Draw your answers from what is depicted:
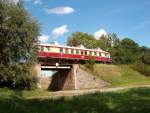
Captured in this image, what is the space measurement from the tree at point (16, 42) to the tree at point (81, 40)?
6201 cm

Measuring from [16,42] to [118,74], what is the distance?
37.3m

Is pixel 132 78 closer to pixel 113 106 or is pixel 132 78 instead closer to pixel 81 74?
pixel 81 74

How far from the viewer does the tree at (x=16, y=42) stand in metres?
29.7

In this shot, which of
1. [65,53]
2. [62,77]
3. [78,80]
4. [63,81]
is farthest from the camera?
[62,77]

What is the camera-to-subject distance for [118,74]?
6412cm

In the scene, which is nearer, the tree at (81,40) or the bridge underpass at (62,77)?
the bridge underpass at (62,77)

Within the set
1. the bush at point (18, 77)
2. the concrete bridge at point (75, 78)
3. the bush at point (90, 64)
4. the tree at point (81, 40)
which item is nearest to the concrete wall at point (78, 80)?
the concrete bridge at point (75, 78)

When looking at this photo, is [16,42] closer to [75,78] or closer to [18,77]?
[18,77]

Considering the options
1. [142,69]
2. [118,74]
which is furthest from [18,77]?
[142,69]

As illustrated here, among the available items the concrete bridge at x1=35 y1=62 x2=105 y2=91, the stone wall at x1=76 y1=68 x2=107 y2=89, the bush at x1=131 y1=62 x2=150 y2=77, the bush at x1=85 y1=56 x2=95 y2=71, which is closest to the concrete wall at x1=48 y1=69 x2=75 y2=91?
the concrete bridge at x1=35 y1=62 x2=105 y2=91

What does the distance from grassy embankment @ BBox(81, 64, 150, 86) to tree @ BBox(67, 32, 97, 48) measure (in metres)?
26.4

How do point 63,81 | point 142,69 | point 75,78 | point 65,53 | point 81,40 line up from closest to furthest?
1. point 75,78
2. point 65,53
3. point 63,81
4. point 142,69
5. point 81,40

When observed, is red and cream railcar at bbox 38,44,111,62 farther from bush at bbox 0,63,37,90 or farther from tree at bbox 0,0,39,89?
tree at bbox 0,0,39,89

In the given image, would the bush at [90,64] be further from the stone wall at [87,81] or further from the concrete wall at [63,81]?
the concrete wall at [63,81]
